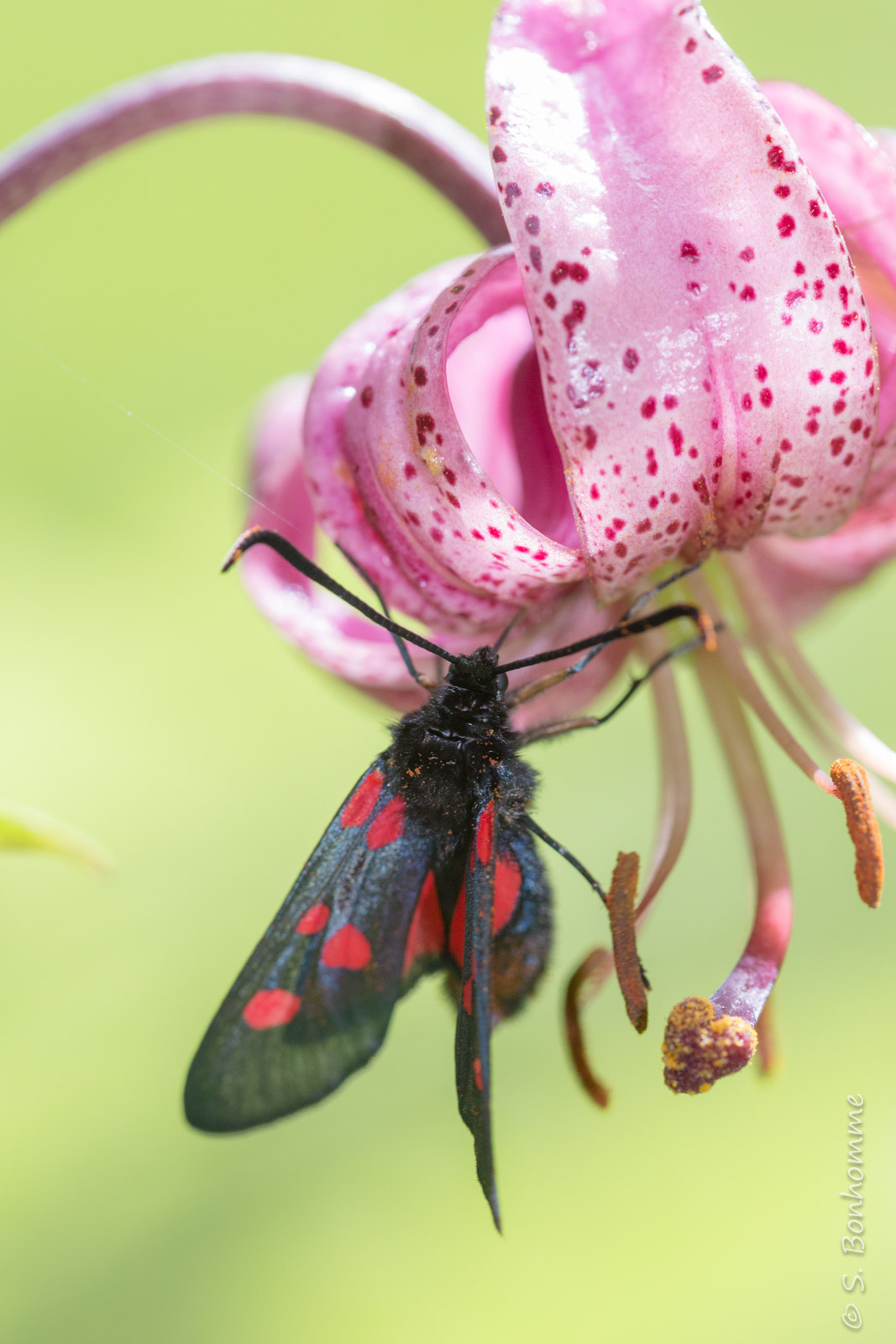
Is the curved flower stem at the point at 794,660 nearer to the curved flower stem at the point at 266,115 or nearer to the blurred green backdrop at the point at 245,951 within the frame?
the curved flower stem at the point at 266,115

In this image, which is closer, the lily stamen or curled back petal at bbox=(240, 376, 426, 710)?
the lily stamen

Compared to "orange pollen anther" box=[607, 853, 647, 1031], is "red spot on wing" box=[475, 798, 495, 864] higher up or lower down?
higher up

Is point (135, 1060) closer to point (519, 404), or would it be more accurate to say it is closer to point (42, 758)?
point (42, 758)

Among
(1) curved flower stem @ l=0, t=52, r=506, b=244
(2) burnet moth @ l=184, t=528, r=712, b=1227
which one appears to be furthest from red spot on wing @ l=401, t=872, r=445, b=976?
(1) curved flower stem @ l=0, t=52, r=506, b=244

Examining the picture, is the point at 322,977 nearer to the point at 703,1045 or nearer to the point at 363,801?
the point at 363,801

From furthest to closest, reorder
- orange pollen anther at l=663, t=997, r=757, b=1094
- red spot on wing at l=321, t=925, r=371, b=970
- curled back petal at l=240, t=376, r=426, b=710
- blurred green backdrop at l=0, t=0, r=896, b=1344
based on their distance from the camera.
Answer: blurred green backdrop at l=0, t=0, r=896, b=1344, curled back petal at l=240, t=376, r=426, b=710, red spot on wing at l=321, t=925, r=371, b=970, orange pollen anther at l=663, t=997, r=757, b=1094

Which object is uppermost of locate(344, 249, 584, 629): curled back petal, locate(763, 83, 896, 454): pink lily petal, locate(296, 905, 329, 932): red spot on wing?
locate(763, 83, 896, 454): pink lily petal

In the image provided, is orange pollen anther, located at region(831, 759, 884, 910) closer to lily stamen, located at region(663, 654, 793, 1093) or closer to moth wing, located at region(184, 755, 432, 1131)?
lily stamen, located at region(663, 654, 793, 1093)

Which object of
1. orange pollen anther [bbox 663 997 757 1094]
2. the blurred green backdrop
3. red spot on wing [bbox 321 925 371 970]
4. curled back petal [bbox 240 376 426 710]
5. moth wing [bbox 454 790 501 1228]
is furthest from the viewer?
the blurred green backdrop
